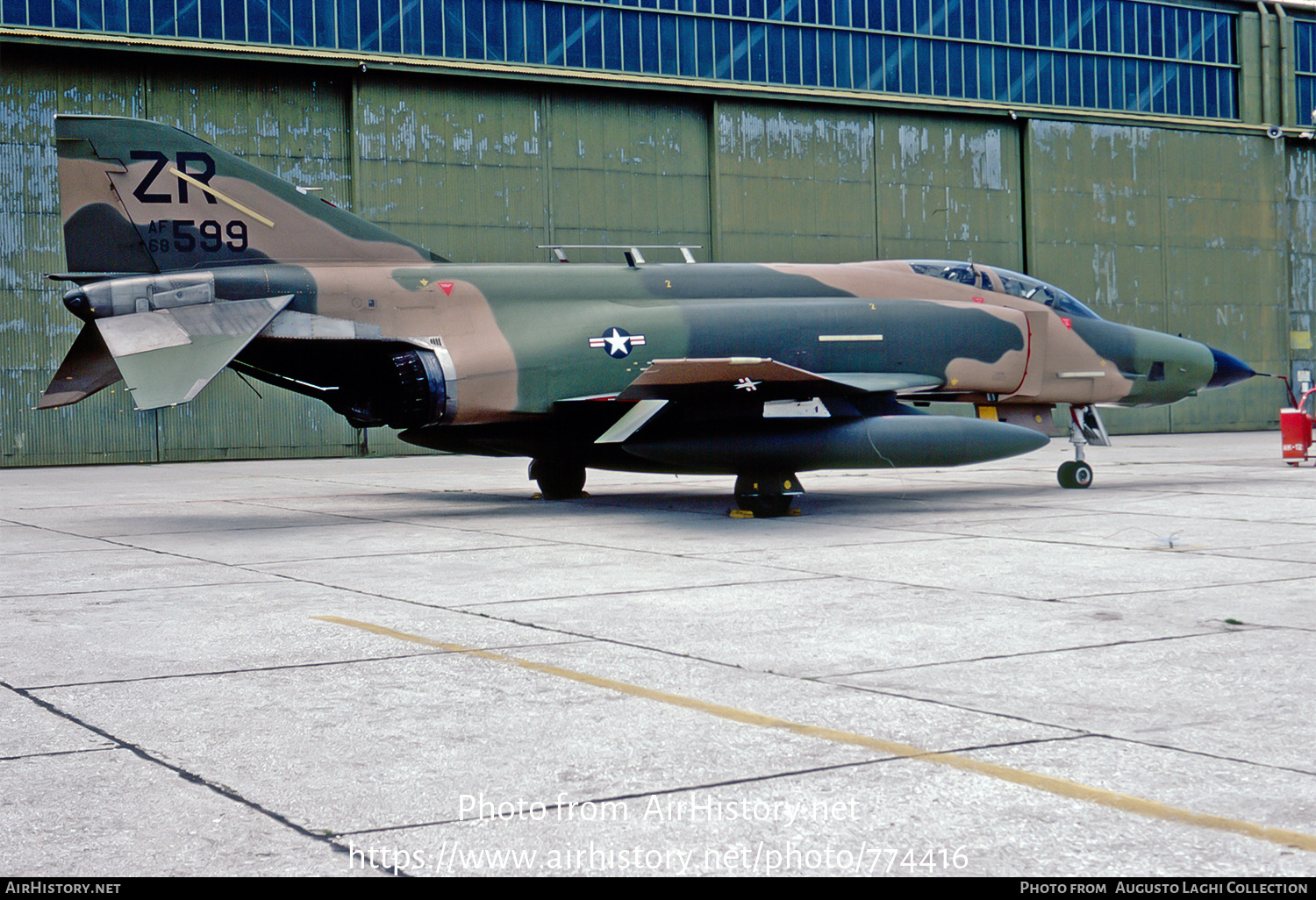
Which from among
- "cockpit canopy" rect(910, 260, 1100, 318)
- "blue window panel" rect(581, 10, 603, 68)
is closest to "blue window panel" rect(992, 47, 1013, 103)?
"blue window panel" rect(581, 10, 603, 68)

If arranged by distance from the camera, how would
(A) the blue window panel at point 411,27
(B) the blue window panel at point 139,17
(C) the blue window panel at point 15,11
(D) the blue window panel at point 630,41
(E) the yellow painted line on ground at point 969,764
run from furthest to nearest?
1. (D) the blue window panel at point 630,41
2. (A) the blue window panel at point 411,27
3. (B) the blue window panel at point 139,17
4. (C) the blue window panel at point 15,11
5. (E) the yellow painted line on ground at point 969,764

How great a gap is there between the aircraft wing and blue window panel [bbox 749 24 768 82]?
20647 millimetres

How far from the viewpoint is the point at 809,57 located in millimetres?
32781

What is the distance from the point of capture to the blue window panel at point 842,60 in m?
33.1

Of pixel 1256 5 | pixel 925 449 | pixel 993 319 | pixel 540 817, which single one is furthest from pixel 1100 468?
pixel 1256 5

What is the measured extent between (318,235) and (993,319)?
26.0 ft

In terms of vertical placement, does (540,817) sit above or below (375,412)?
below

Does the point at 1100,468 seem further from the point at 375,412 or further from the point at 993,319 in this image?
the point at 375,412

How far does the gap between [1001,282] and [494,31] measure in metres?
18.3

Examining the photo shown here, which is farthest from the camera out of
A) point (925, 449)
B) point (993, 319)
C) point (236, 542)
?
point (993, 319)

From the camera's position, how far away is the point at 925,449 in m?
12.5

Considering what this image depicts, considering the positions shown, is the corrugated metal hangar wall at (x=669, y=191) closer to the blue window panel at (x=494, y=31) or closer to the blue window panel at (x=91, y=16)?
the blue window panel at (x=91, y=16)

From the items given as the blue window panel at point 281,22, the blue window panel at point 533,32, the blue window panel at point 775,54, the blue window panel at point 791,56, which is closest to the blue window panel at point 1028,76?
the blue window panel at point 791,56

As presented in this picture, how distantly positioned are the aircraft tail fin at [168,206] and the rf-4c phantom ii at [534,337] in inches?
0.8
